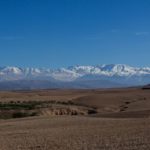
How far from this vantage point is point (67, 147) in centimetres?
2331

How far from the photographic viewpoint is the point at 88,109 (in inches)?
2363

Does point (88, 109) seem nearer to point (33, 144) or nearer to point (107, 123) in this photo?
point (107, 123)

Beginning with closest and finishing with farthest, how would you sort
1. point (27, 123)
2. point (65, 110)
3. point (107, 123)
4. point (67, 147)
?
point (67, 147) → point (107, 123) → point (27, 123) → point (65, 110)

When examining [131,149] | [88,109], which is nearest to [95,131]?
[131,149]

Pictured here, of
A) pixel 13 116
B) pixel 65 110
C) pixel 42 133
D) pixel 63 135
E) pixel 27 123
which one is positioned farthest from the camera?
pixel 65 110

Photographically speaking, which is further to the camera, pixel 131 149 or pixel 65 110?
pixel 65 110

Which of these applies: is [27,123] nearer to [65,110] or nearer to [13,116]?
[13,116]

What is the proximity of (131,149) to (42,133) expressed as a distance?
11644mm

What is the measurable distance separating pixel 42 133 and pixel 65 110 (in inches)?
994

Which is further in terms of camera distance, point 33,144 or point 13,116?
point 13,116

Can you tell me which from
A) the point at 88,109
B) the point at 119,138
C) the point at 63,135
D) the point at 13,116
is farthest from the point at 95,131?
the point at 88,109

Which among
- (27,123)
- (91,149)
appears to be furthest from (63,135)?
(27,123)

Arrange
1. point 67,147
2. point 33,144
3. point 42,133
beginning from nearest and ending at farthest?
1. point 67,147
2. point 33,144
3. point 42,133

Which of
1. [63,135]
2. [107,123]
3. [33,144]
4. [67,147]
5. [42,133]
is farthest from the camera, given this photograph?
[107,123]
